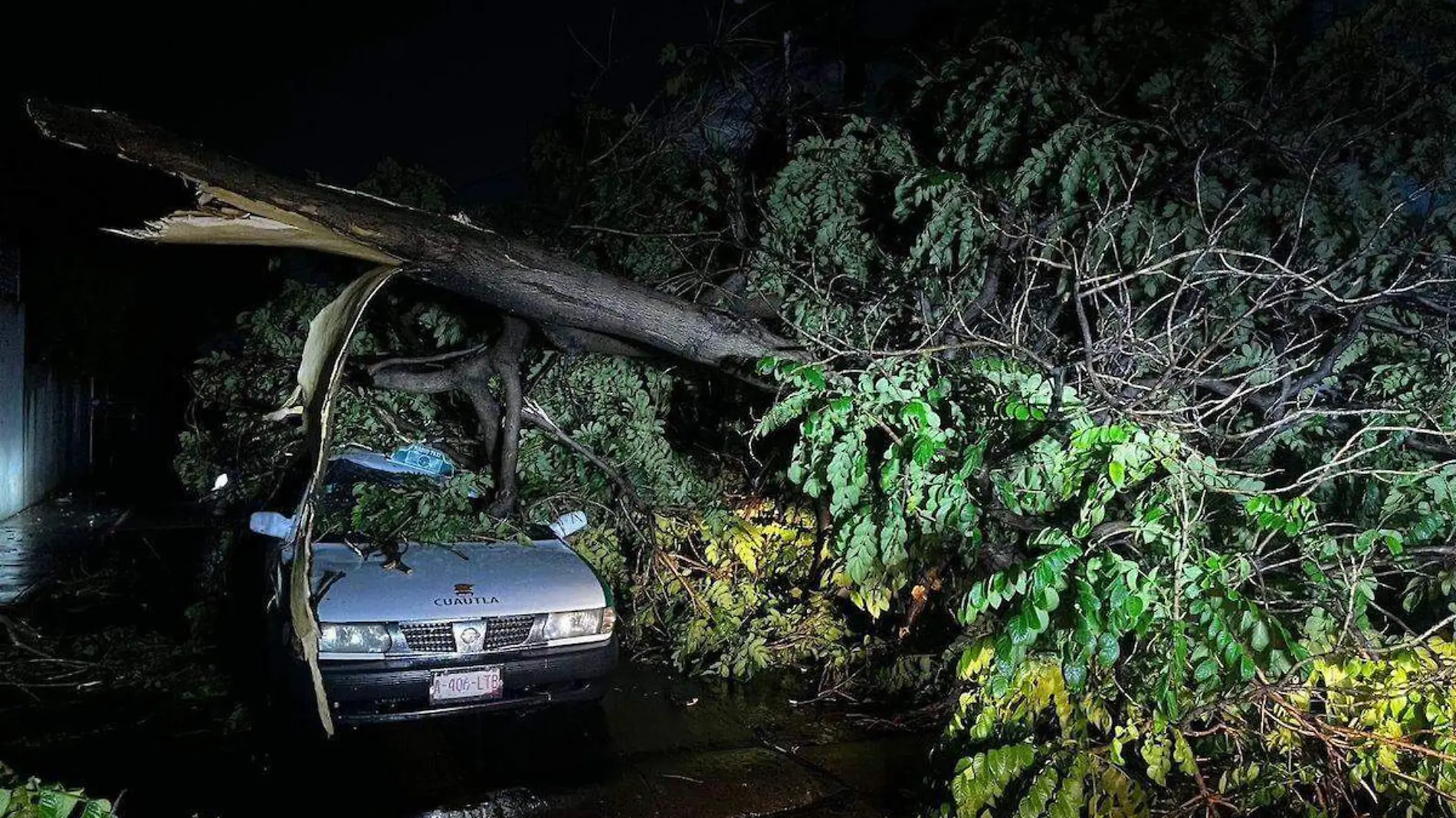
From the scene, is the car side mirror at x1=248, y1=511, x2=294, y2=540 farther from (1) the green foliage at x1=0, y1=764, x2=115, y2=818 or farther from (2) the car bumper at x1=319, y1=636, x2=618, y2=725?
(1) the green foliage at x1=0, y1=764, x2=115, y2=818

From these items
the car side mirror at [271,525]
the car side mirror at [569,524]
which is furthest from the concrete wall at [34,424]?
the car side mirror at [569,524]

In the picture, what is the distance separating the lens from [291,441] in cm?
660

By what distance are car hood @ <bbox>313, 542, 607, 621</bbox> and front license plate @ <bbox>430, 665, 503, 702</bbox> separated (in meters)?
0.28

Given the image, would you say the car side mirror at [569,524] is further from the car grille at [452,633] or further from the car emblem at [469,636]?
the car emblem at [469,636]

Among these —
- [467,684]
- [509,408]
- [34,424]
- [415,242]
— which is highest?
[415,242]

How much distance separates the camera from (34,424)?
11781 mm

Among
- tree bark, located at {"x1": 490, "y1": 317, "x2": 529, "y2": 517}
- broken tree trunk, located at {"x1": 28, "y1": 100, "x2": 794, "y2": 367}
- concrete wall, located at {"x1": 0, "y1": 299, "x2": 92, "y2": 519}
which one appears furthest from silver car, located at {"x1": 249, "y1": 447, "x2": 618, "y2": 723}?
concrete wall, located at {"x1": 0, "y1": 299, "x2": 92, "y2": 519}

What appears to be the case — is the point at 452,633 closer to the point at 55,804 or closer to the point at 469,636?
the point at 469,636

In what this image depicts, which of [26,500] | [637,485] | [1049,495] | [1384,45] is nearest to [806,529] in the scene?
[637,485]

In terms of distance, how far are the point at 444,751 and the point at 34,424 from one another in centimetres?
1112

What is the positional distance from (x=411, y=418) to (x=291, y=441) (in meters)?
0.94

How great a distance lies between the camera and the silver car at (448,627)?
4102mm

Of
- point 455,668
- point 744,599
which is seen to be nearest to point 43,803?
point 455,668

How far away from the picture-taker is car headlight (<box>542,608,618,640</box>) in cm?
460
